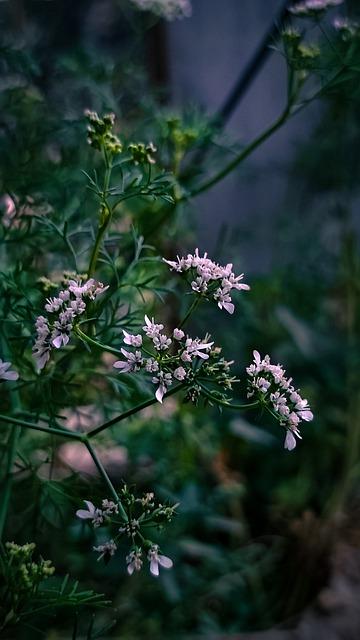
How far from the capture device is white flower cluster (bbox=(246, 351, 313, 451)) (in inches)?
26.8

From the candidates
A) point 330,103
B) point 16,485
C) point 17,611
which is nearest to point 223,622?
point 16,485

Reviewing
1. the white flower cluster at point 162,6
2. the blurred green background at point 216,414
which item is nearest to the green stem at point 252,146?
the blurred green background at point 216,414

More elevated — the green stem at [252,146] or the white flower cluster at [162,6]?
the white flower cluster at [162,6]

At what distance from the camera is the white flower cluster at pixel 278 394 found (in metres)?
0.68

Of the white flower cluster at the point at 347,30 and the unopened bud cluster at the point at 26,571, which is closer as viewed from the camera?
the unopened bud cluster at the point at 26,571

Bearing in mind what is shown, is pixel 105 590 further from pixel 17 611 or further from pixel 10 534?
pixel 17 611

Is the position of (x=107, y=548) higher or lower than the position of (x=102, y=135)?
lower

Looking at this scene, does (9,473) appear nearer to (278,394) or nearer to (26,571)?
(26,571)

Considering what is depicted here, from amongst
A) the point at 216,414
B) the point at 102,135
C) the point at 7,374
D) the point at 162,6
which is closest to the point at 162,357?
the point at 7,374

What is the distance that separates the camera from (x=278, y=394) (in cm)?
69

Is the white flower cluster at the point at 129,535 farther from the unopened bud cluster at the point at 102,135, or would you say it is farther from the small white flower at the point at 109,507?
the unopened bud cluster at the point at 102,135

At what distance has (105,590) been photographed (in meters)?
1.49

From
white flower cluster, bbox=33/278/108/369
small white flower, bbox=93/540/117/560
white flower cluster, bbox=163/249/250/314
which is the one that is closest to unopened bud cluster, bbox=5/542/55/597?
small white flower, bbox=93/540/117/560

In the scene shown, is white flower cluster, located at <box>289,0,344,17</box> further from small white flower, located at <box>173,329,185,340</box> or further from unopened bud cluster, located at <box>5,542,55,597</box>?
unopened bud cluster, located at <box>5,542,55,597</box>
